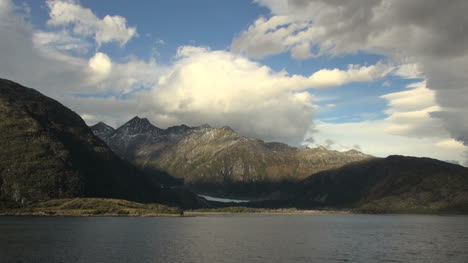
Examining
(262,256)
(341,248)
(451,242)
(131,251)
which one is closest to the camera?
(262,256)

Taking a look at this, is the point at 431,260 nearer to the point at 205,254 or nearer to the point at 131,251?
the point at 205,254

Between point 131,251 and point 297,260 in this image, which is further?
point 131,251

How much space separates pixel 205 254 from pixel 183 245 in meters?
25.5

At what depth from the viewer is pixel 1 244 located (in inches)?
5123

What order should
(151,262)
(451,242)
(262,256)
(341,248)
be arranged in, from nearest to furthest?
(151,262)
(262,256)
(341,248)
(451,242)

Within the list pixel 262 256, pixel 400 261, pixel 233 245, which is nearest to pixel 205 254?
pixel 262 256

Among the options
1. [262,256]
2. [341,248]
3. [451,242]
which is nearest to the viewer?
[262,256]

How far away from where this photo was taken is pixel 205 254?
391 feet

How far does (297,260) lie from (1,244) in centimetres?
8934

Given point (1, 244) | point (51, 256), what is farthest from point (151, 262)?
point (1, 244)

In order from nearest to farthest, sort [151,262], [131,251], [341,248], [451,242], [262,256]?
[151,262] < [262,256] < [131,251] < [341,248] < [451,242]

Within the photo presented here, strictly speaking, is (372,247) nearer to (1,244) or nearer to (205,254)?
(205,254)

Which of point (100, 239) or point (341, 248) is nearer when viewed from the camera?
point (341, 248)

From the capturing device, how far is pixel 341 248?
13562 centimetres
